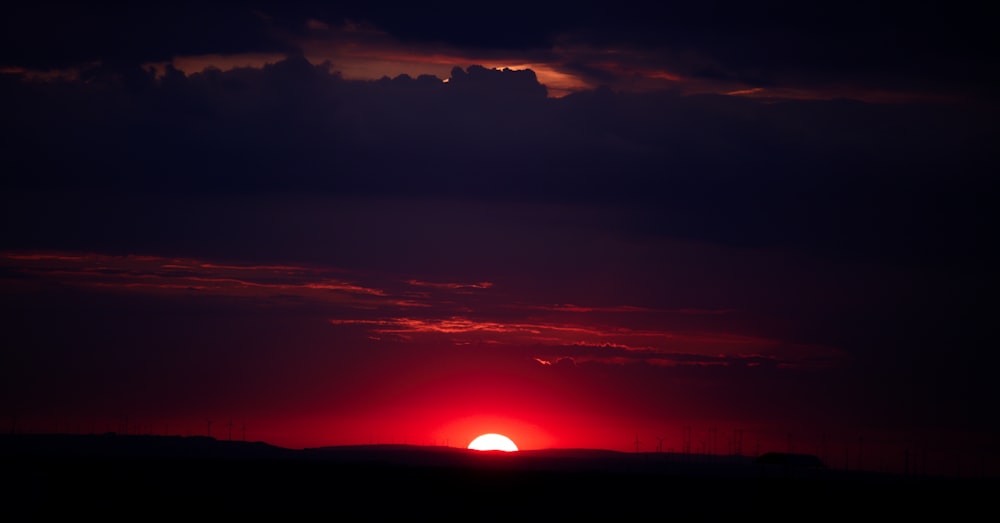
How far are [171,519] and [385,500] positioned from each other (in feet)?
151

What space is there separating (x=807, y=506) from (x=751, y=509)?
6288 millimetres

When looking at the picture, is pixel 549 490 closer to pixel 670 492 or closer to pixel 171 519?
pixel 670 492

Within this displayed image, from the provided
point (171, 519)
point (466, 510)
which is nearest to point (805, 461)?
point (466, 510)

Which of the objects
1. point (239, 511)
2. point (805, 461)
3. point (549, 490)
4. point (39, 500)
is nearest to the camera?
point (39, 500)

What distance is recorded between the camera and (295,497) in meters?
158

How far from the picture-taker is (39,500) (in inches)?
4181

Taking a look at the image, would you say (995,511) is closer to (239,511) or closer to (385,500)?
(385,500)

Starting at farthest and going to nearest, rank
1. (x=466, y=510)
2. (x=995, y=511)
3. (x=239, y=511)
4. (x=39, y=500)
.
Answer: (x=995, y=511) → (x=466, y=510) → (x=239, y=511) → (x=39, y=500)

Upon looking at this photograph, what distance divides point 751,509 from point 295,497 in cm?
5284

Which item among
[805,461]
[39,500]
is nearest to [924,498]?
[805,461]

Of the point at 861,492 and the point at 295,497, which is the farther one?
the point at 861,492

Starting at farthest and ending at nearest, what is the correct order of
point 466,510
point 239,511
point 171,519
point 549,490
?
point 549,490 → point 466,510 → point 239,511 → point 171,519

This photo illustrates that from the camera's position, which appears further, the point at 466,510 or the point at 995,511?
the point at 995,511

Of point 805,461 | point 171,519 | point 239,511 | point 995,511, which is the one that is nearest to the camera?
point 171,519
